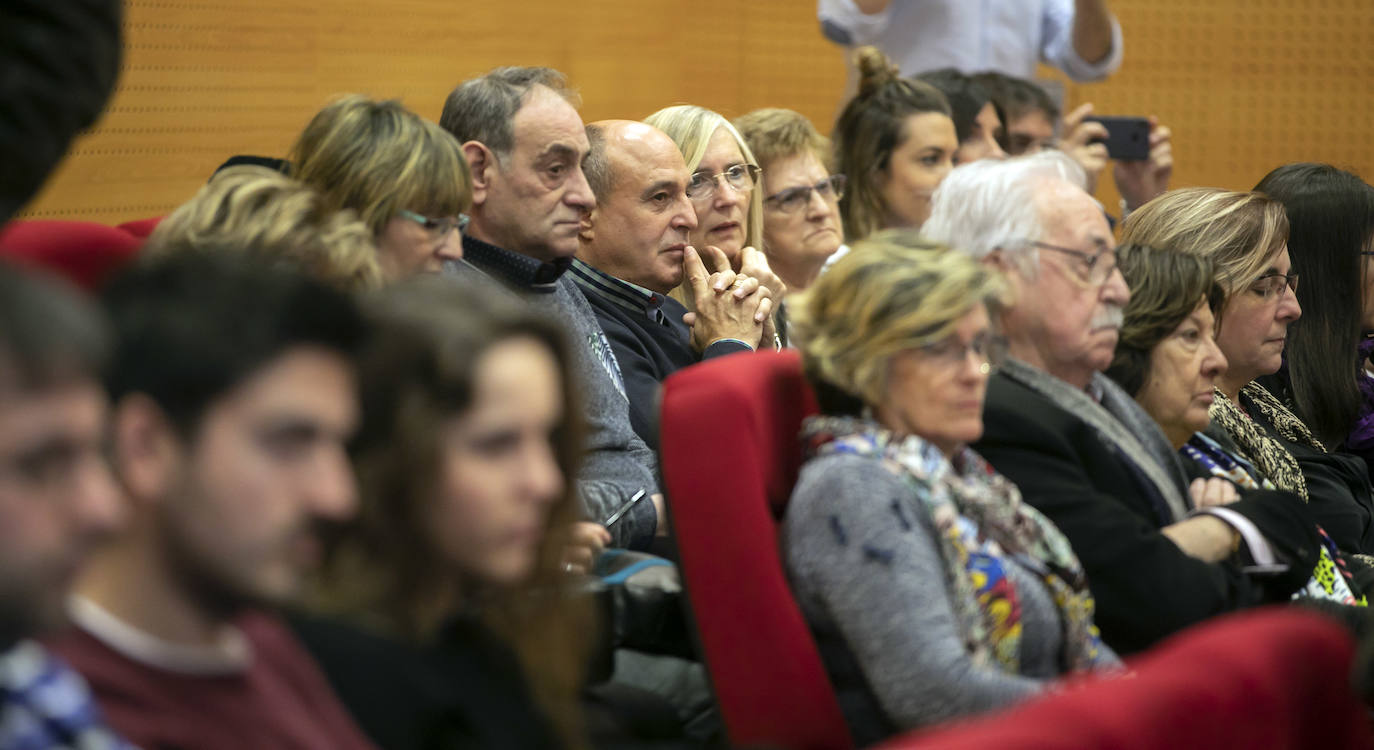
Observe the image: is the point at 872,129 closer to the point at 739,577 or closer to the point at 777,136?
the point at 777,136

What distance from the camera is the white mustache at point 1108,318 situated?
2.33 m

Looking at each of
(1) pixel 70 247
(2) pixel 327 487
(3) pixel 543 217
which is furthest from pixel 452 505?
(3) pixel 543 217

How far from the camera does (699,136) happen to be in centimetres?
349

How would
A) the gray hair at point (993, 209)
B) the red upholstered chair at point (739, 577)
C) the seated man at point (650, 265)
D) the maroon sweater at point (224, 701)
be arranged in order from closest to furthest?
1. the maroon sweater at point (224, 701)
2. the red upholstered chair at point (739, 577)
3. the gray hair at point (993, 209)
4. the seated man at point (650, 265)

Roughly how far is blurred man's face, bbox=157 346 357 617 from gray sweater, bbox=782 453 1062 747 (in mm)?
762

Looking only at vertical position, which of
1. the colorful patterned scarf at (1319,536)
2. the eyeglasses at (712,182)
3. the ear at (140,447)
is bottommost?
the colorful patterned scarf at (1319,536)

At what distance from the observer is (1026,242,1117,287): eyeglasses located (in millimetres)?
2355

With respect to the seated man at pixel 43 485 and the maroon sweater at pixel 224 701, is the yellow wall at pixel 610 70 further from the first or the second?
the seated man at pixel 43 485

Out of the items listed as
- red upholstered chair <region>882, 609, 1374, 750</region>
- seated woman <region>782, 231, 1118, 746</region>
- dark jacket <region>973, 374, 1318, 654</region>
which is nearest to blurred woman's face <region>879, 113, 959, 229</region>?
dark jacket <region>973, 374, 1318, 654</region>

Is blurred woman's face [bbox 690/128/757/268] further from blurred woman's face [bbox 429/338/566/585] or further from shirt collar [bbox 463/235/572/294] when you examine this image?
blurred woman's face [bbox 429/338/566/585]

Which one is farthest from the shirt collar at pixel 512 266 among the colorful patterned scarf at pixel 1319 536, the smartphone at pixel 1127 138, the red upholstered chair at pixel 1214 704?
the smartphone at pixel 1127 138

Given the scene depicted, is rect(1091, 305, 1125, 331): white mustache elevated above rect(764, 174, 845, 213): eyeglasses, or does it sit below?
above

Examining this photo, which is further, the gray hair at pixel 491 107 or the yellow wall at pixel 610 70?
the yellow wall at pixel 610 70

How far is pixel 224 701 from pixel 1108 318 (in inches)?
65.9
